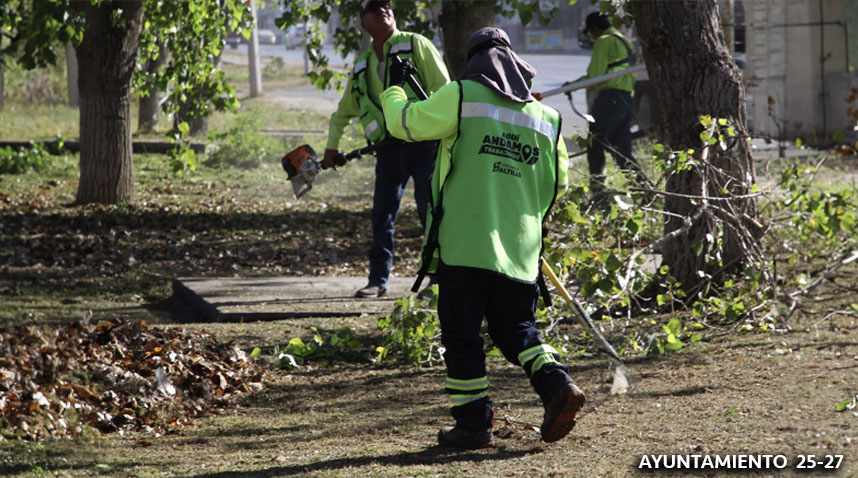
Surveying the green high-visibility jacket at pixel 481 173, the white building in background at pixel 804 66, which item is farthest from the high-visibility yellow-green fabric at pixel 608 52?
the white building in background at pixel 804 66

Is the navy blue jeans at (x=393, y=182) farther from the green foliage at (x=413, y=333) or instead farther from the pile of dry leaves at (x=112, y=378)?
the pile of dry leaves at (x=112, y=378)

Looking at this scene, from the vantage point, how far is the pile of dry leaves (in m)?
4.54

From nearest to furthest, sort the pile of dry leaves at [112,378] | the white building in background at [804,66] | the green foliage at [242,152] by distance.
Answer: the pile of dry leaves at [112,378], the green foliage at [242,152], the white building in background at [804,66]

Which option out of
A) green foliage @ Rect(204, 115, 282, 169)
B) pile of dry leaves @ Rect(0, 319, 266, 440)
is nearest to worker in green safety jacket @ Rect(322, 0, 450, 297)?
pile of dry leaves @ Rect(0, 319, 266, 440)

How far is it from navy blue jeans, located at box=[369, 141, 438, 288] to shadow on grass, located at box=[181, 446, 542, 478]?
2.90 m

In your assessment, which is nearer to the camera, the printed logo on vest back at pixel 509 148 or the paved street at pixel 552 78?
the printed logo on vest back at pixel 509 148

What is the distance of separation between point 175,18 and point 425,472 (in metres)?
7.66

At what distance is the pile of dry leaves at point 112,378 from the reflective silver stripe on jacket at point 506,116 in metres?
2.09

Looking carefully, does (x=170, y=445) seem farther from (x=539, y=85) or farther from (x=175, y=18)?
(x=539, y=85)

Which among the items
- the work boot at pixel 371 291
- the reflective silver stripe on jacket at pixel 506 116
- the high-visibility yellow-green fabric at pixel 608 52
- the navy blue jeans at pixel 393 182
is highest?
the high-visibility yellow-green fabric at pixel 608 52

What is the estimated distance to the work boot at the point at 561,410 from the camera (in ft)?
12.7

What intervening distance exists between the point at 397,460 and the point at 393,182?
3.26 m

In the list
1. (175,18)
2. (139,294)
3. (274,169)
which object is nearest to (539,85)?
(274,169)

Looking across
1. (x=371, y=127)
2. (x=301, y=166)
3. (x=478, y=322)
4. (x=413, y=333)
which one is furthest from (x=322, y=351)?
(x=478, y=322)
